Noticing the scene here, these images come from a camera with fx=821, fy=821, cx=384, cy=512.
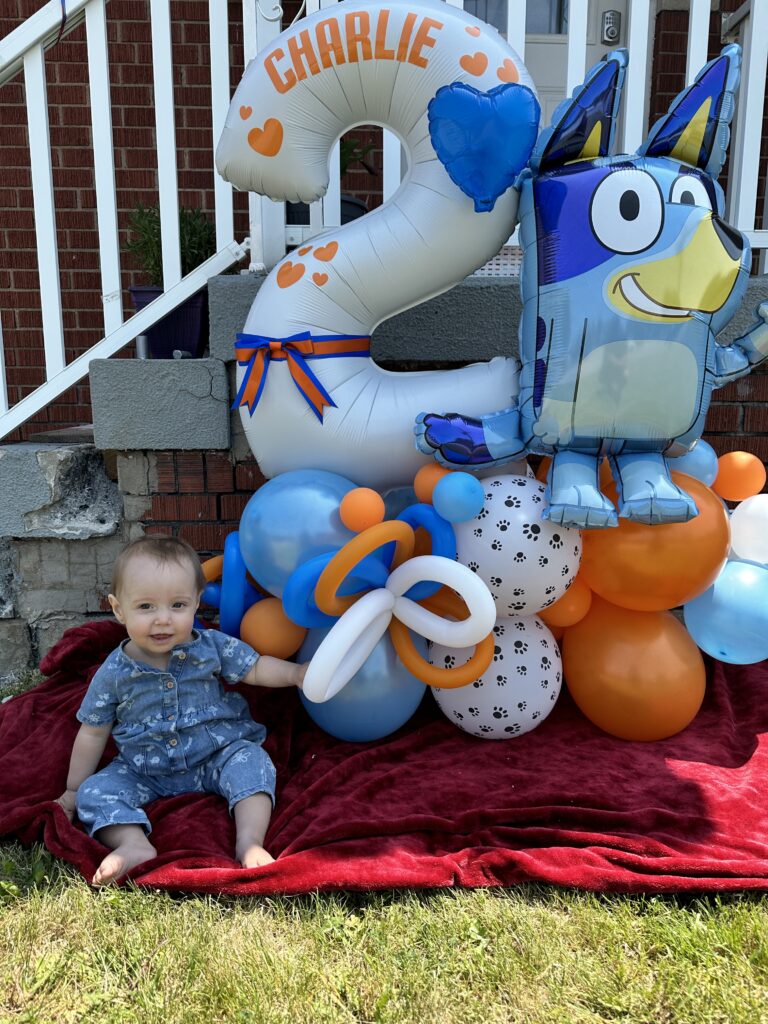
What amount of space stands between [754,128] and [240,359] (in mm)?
1980

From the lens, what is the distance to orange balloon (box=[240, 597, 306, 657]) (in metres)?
2.30

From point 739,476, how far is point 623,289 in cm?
84

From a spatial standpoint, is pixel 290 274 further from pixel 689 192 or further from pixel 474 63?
pixel 689 192

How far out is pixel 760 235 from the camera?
289 centimetres

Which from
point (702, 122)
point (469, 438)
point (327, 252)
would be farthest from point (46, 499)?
point (702, 122)

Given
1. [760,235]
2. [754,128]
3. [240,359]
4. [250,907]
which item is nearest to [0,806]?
[250,907]

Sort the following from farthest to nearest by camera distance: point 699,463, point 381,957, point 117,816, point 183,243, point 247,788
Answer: point 183,243
point 699,463
point 247,788
point 117,816
point 381,957

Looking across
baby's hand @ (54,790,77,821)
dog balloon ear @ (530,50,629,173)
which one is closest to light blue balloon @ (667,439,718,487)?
dog balloon ear @ (530,50,629,173)

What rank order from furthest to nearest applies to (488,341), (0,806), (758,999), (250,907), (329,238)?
(488,341), (329,238), (0,806), (250,907), (758,999)

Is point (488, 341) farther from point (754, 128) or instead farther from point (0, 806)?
point (0, 806)

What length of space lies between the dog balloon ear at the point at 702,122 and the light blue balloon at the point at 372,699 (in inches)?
58.6

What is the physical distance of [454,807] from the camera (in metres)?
2.06

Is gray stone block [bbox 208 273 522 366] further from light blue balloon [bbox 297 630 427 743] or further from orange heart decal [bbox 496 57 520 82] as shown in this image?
light blue balloon [bbox 297 630 427 743]

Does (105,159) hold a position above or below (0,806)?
above
